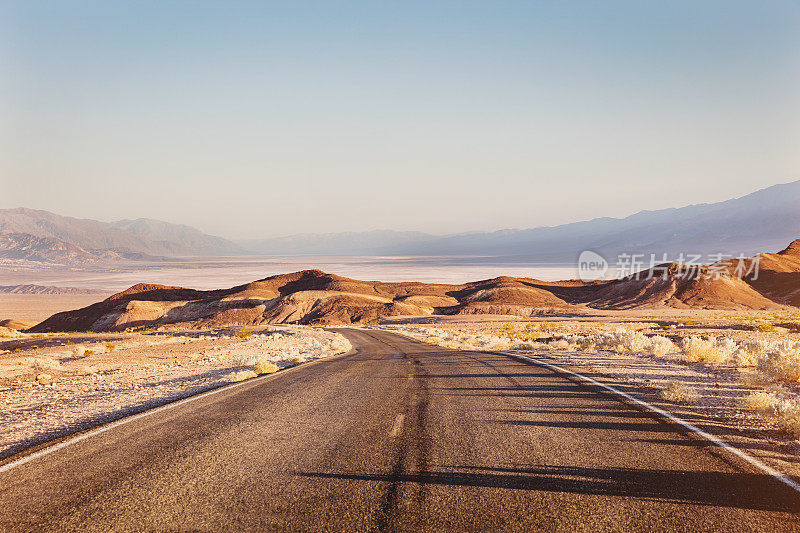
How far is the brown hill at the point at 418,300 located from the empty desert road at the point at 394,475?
79312 millimetres

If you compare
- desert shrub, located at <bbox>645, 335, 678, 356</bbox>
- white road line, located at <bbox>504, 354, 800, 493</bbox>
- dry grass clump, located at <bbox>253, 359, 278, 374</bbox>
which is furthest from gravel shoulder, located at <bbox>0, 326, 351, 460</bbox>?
desert shrub, located at <bbox>645, 335, 678, 356</bbox>

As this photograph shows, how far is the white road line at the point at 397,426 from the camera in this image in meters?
7.43

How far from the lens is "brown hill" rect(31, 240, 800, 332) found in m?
89.8

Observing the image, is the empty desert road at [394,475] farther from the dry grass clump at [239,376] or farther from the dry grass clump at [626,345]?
the dry grass clump at [626,345]

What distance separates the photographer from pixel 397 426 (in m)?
7.87

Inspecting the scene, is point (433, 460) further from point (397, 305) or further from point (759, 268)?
point (759, 268)

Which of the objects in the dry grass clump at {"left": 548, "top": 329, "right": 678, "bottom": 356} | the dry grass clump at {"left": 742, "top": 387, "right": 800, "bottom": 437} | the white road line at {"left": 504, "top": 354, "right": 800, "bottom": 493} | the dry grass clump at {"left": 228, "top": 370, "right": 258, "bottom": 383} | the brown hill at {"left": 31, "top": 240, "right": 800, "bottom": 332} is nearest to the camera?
the white road line at {"left": 504, "top": 354, "right": 800, "bottom": 493}

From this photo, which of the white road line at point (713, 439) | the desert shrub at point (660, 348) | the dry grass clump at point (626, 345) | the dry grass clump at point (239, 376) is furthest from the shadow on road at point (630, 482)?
the dry grass clump at point (626, 345)

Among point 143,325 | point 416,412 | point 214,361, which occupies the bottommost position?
point 143,325

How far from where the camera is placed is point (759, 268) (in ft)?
356

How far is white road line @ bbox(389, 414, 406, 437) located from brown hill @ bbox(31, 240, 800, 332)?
7900 centimetres

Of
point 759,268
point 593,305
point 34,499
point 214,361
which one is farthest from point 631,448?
point 759,268

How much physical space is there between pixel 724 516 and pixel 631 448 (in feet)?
6.71

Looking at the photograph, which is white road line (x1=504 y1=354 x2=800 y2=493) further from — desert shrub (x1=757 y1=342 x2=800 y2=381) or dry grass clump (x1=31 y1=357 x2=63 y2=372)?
dry grass clump (x1=31 y1=357 x2=63 y2=372)
